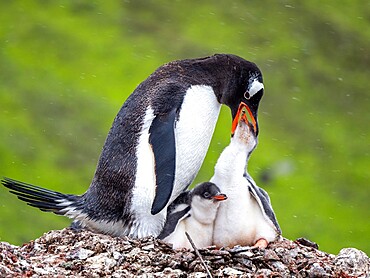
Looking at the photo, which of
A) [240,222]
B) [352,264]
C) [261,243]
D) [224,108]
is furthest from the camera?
[224,108]

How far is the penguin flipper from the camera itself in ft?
21.6

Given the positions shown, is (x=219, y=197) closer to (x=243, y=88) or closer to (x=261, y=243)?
(x=261, y=243)

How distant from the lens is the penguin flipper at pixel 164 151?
21.6ft

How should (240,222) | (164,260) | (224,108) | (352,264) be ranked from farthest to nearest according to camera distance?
(224,108) → (240,222) → (352,264) → (164,260)

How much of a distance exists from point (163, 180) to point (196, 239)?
0.43 metres

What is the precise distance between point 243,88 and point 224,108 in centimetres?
1392

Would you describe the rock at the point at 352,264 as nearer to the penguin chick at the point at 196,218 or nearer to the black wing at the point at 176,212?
the penguin chick at the point at 196,218

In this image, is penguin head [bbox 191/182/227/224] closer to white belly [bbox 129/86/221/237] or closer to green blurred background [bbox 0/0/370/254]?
white belly [bbox 129/86/221/237]

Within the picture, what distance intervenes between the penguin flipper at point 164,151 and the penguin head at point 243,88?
1.42 feet

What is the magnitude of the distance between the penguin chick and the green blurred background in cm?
980

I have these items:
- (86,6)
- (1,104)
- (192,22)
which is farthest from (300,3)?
(1,104)

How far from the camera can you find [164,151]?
664cm

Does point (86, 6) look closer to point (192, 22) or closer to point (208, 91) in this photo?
point (192, 22)

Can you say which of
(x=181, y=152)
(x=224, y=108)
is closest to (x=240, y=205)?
(x=181, y=152)
